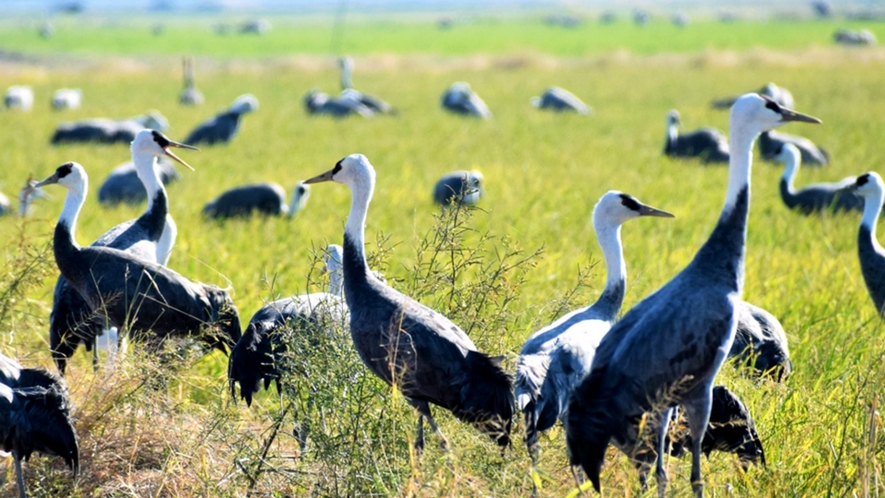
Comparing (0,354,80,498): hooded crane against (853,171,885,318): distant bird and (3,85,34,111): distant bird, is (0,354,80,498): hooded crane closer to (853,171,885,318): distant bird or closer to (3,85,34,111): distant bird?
(853,171,885,318): distant bird

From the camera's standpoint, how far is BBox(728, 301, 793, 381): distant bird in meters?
5.21

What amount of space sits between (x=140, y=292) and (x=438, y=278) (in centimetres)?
188

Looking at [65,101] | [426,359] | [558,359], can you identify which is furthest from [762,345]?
[65,101]

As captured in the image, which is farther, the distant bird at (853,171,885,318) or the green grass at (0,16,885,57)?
the green grass at (0,16,885,57)

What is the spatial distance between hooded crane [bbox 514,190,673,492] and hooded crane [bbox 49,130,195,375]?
2.23 m

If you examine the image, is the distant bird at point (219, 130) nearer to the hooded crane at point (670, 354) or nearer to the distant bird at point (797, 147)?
the distant bird at point (797, 147)

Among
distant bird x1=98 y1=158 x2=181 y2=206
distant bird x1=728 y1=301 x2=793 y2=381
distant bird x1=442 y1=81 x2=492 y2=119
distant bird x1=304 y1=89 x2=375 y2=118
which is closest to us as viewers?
distant bird x1=728 y1=301 x2=793 y2=381

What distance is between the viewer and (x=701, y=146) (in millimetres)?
14922

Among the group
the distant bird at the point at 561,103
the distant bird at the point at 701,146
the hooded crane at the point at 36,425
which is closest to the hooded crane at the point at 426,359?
the hooded crane at the point at 36,425

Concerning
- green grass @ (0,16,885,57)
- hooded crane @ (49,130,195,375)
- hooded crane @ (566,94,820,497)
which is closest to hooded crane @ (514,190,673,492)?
hooded crane @ (566,94,820,497)

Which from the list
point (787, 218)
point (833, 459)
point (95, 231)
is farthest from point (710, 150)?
point (833, 459)

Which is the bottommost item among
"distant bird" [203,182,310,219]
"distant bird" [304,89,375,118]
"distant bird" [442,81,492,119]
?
"distant bird" [304,89,375,118]

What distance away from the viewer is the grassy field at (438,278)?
3869 millimetres

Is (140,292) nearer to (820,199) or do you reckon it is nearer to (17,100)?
(820,199)
